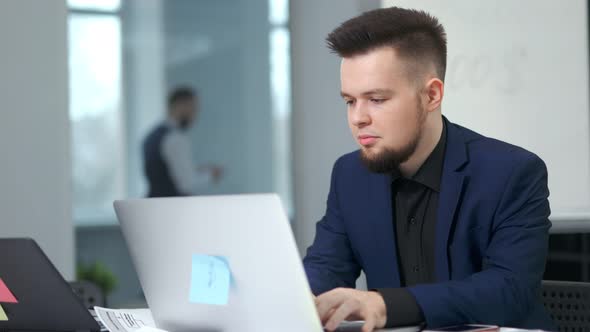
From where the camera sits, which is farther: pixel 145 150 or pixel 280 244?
pixel 145 150

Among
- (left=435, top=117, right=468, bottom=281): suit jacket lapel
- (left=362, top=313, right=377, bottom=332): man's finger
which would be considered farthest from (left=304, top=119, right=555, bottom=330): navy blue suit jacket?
(left=362, top=313, right=377, bottom=332): man's finger

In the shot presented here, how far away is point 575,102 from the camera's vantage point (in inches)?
136

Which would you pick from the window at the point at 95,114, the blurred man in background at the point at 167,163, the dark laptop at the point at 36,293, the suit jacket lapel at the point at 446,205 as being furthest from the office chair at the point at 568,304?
the window at the point at 95,114

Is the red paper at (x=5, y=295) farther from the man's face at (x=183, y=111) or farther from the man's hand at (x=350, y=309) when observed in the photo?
the man's face at (x=183, y=111)

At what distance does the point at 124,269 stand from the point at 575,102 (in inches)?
250

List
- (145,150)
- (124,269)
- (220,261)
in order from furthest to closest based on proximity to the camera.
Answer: (124,269)
(145,150)
(220,261)

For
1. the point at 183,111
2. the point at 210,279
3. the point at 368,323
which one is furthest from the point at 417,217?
the point at 183,111

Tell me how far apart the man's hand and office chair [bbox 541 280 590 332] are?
533 mm

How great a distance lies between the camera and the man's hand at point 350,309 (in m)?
1.40

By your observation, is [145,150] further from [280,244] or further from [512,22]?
[280,244]

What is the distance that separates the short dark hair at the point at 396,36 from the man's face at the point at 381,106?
2 cm

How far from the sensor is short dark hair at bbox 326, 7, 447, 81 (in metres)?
1.77

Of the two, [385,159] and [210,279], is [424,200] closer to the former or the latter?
[385,159]

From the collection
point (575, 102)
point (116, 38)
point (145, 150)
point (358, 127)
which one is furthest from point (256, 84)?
point (358, 127)
